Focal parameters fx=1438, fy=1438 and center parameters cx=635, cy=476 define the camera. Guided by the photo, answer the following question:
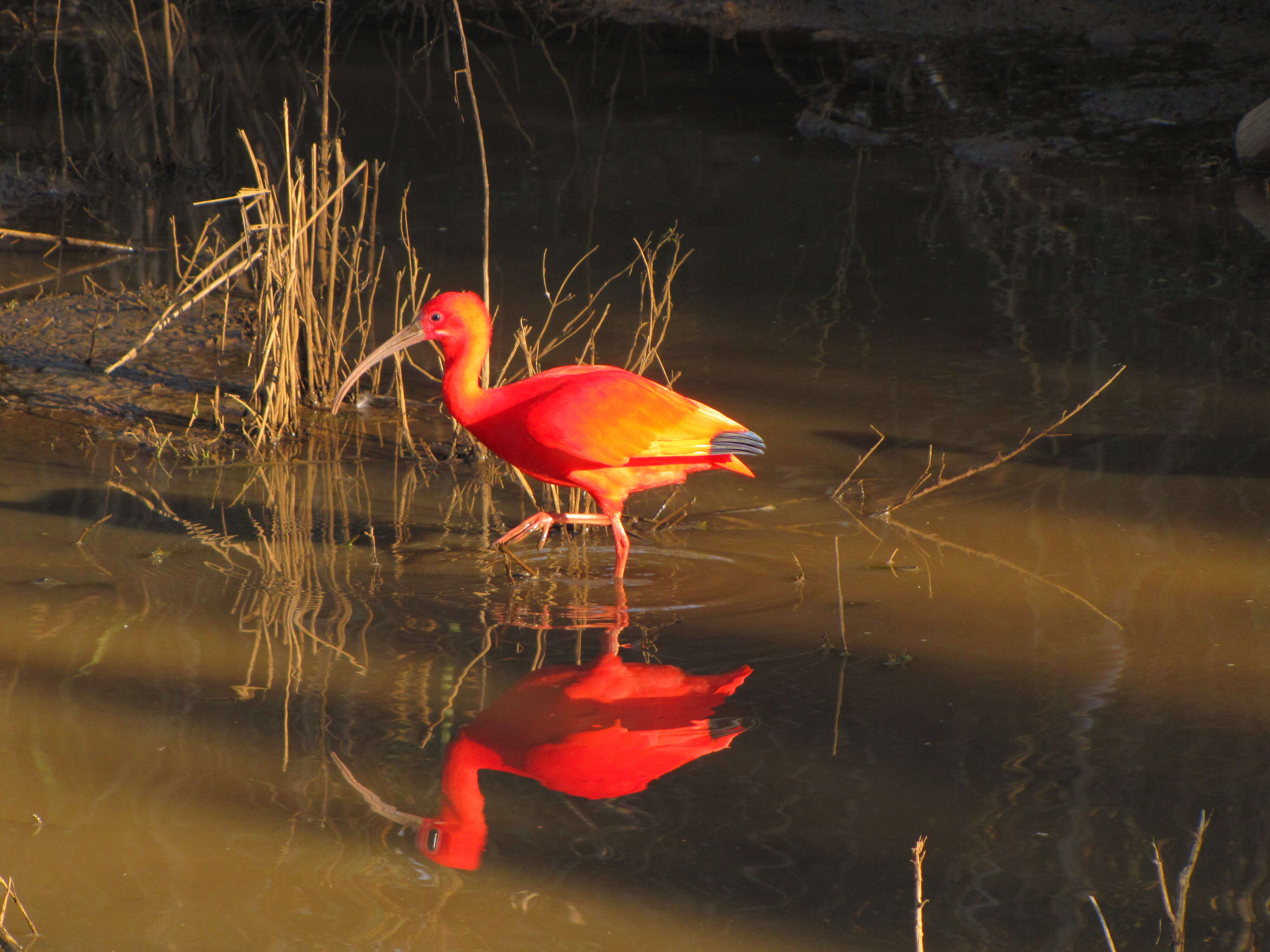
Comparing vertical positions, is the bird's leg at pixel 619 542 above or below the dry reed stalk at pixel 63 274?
below

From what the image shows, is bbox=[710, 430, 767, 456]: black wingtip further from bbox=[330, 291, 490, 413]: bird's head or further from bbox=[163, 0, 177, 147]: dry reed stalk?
bbox=[163, 0, 177, 147]: dry reed stalk

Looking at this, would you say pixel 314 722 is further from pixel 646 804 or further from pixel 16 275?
pixel 16 275

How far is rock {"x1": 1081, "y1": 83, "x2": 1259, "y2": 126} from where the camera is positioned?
1130 cm

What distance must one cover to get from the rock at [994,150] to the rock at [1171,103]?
2.83 feet

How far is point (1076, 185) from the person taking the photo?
33.2 ft

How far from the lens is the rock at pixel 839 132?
11.3 meters

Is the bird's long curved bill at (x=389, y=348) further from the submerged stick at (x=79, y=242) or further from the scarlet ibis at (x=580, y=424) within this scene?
the submerged stick at (x=79, y=242)

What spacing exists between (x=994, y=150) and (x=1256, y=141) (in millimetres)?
1834

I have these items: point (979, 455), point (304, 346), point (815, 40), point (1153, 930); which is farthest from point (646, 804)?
point (815, 40)

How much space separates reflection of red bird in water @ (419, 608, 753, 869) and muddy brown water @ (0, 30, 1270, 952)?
0.05 meters

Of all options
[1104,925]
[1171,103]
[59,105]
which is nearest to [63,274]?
[59,105]

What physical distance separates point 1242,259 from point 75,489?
6.51 m

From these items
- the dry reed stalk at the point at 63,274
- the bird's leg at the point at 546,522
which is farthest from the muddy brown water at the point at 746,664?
the dry reed stalk at the point at 63,274

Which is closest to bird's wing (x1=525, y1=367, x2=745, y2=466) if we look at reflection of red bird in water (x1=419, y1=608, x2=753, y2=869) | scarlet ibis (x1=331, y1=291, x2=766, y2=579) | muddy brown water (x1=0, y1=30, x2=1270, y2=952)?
scarlet ibis (x1=331, y1=291, x2=766, y2=579)
